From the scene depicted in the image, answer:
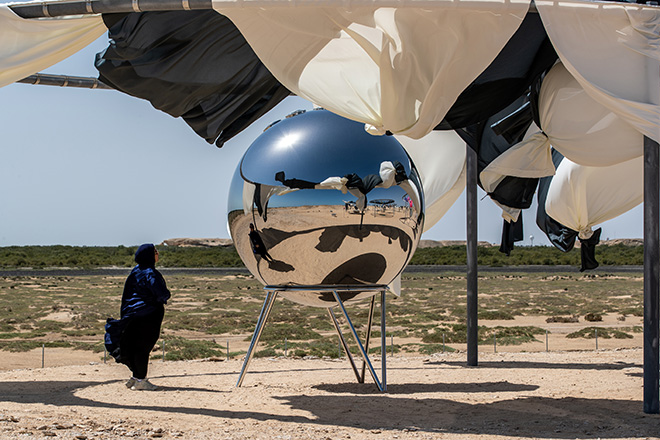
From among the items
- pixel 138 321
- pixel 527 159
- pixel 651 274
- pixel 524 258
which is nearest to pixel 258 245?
pixel 138 321

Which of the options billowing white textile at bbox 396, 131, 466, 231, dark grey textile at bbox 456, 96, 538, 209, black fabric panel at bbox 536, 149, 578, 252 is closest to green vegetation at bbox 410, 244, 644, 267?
black fabric panel at bbox 536, 149, 578, 252

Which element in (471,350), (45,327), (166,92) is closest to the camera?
(166,92)

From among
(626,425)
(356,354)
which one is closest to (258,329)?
(626,425)

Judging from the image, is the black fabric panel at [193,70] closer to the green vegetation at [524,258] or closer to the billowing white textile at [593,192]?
the billowing white textile at [593,192]

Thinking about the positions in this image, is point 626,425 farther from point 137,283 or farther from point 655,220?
point 137,283

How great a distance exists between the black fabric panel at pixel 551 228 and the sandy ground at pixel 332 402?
242 cm

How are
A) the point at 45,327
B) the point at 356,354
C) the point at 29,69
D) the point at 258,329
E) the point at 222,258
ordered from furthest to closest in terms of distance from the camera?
1. the point at 222,258
2. the point at 45,327
3. the point at 356,354
4. the point at 258,329
5. the point at 29,69

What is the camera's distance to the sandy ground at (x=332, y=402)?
6.97m

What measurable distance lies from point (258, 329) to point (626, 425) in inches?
177

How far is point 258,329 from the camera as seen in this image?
964cm

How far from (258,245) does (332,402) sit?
2.07m

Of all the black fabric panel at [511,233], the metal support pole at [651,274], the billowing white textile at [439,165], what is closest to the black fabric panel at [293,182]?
the metal support pole at [651,274]

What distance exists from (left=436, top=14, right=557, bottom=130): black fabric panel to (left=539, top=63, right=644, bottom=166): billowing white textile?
10.8 inches

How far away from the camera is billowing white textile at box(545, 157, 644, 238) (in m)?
12.6
